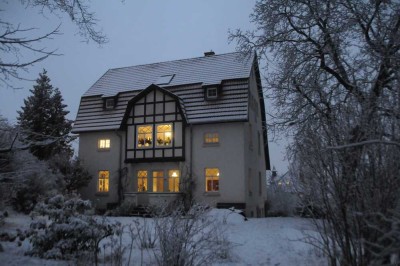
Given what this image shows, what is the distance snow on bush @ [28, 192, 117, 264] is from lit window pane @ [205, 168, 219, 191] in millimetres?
14682

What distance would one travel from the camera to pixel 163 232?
22.6ft

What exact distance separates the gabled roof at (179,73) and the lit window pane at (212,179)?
17.6 ft

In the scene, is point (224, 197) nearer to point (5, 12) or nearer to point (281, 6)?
point (281, 6)

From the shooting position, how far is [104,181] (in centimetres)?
2641

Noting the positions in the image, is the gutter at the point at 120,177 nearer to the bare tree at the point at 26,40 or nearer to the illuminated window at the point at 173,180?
the illuminated window at the point at 173,180

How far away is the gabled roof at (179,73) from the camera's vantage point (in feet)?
82.3

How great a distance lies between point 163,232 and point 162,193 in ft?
54.1

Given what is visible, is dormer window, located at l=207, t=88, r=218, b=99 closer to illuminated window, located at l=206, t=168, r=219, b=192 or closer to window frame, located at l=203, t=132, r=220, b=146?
window frame, located at l=203, t=132, r=220, b=146

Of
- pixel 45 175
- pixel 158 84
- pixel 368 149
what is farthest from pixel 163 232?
pixel 158 84

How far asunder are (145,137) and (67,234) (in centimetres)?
1684

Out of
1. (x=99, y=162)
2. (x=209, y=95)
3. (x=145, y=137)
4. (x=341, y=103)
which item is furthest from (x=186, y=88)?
(x=341, y=103)

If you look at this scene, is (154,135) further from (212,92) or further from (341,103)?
(341,103)

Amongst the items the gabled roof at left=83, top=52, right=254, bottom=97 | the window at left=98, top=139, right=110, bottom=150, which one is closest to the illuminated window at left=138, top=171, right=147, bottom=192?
the window at left=98, top=139, right=110, bottom=150

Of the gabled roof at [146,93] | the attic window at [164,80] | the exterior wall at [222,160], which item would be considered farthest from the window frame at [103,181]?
the attic window at [164,80]
